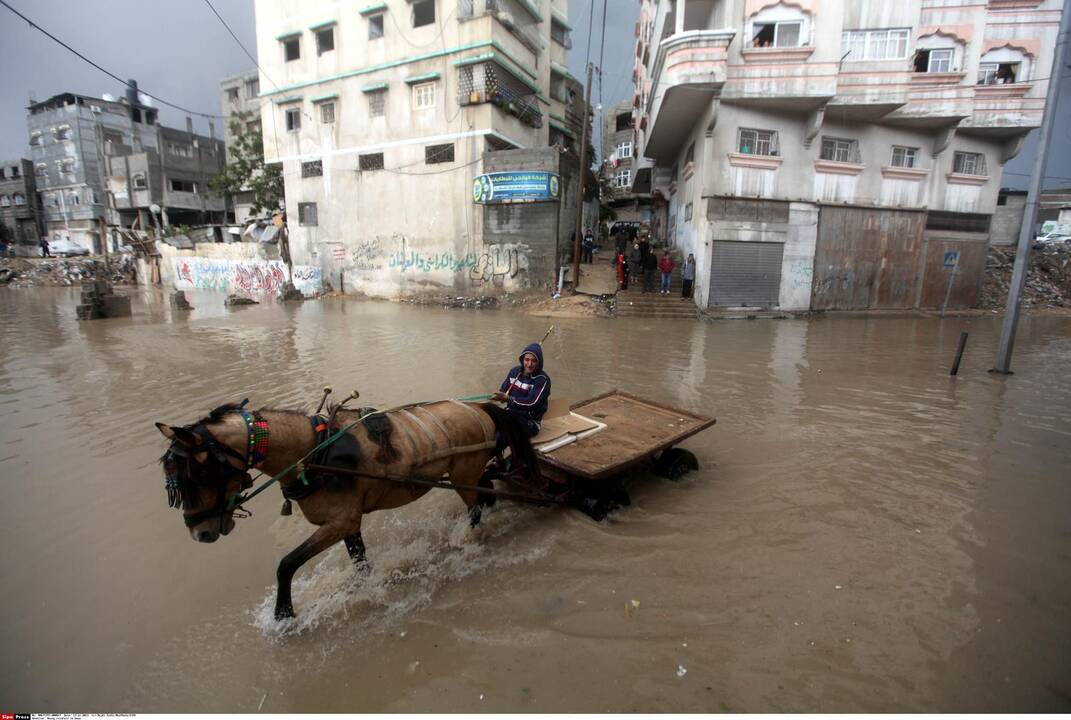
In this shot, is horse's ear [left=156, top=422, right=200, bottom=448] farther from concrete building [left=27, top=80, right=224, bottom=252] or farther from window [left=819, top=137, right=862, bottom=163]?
concrete building [left=27, top=80, right=224, bottom=252]

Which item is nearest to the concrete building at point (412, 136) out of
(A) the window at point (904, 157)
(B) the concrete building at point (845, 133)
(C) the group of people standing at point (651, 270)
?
(C) the group of people standing at point (651, 270)

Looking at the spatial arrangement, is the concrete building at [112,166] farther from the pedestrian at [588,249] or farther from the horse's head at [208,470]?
the horse's head at [208,470]

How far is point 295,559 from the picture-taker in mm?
2904

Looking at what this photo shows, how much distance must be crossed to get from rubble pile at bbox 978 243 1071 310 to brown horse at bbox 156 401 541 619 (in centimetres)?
2511

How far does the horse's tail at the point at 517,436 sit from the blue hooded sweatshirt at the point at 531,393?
1.93 ft

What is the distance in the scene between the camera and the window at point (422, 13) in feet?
69.1

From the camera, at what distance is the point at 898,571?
11.5ft

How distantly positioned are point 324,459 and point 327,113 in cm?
2602

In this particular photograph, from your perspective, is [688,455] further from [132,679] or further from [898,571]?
[132,679]

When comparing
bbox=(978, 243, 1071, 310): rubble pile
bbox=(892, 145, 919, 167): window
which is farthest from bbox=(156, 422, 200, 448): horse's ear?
bbox=(978, 243, 1071, 310): rubble pile

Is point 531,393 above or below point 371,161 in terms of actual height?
below

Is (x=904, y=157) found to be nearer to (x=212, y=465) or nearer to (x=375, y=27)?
(x=375, y=27)

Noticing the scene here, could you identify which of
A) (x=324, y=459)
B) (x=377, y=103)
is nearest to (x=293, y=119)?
(x=377, y=103)

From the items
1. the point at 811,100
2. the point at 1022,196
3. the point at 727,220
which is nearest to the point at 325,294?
the point at 727,220
